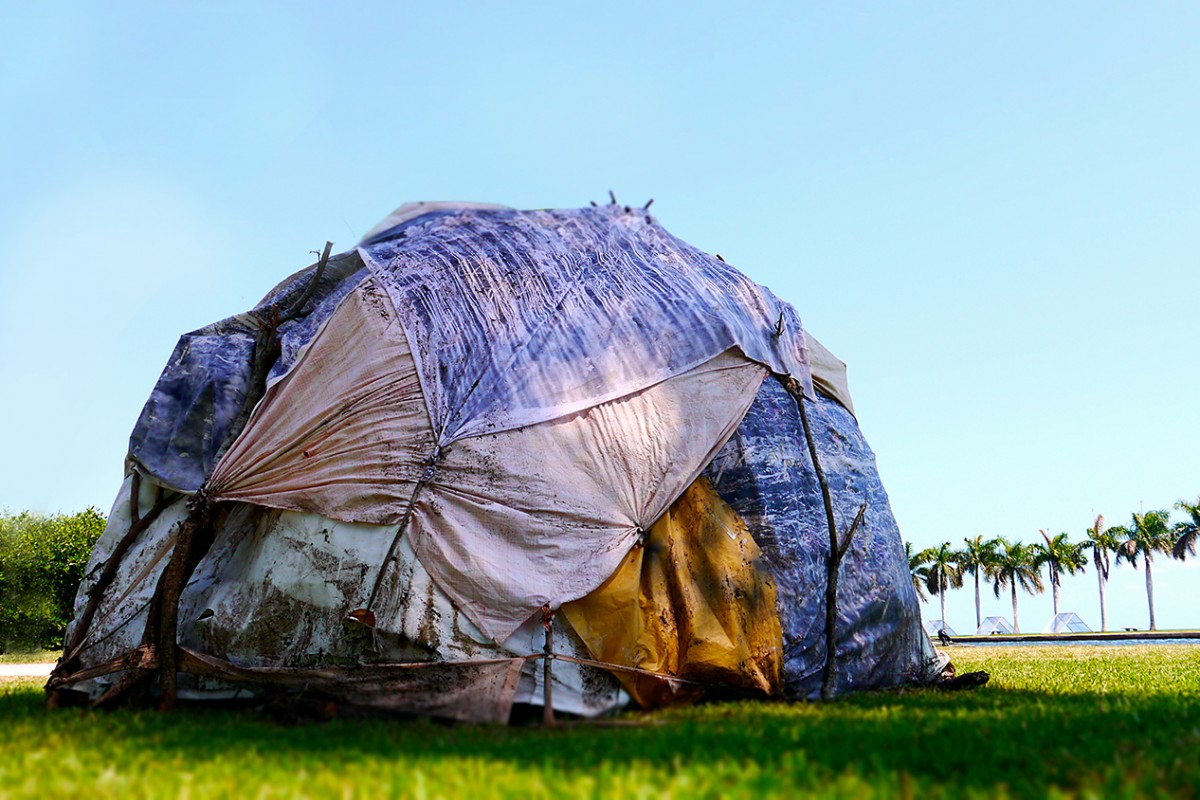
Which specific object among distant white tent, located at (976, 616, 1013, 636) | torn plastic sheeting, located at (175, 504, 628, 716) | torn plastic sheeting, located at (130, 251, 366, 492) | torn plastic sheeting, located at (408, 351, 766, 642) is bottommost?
distant white tent, located at (976, 616, 1013, 636)

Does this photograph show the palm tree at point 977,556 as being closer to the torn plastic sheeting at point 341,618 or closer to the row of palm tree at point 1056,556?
the row of palm tree at point 1056,556

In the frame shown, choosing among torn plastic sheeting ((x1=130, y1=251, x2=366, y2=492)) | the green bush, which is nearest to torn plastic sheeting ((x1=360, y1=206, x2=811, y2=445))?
torn plastic sheeting ((x1=130, y1=251, x2=366, y2=492))

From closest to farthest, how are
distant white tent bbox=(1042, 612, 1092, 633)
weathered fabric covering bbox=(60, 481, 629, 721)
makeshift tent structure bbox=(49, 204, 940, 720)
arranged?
1. weathered fabric covering bbox=(60, 481, 629, 721)
2. makeshift tent structure bbox=(49, 204, 940, 720)
3. distant white tent bbox=(1042, 612, 1092, 633)

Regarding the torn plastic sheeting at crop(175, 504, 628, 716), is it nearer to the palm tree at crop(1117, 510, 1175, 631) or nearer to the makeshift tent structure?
the makeshift tent structure

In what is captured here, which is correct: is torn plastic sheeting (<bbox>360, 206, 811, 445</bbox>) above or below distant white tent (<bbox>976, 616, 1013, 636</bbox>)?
above

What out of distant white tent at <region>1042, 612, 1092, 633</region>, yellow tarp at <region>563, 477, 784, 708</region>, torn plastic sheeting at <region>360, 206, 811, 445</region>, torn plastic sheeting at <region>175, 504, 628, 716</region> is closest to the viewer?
torn plastic sheeting at <region>175, 504, 628, 716</region>

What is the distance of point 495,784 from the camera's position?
4.13 meters

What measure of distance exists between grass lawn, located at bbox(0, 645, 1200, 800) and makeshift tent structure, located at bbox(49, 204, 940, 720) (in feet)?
2.01

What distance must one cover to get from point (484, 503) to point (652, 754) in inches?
119

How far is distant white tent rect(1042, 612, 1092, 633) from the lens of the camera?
2699 inches

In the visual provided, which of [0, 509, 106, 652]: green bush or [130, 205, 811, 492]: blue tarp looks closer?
[130, 205, 811, 492]: blue tarp

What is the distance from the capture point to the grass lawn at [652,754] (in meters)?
4.04

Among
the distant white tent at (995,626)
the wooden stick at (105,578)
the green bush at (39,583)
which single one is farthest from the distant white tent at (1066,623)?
the wooden stick at (105,578)

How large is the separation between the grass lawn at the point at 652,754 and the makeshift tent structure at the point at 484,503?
61cm
